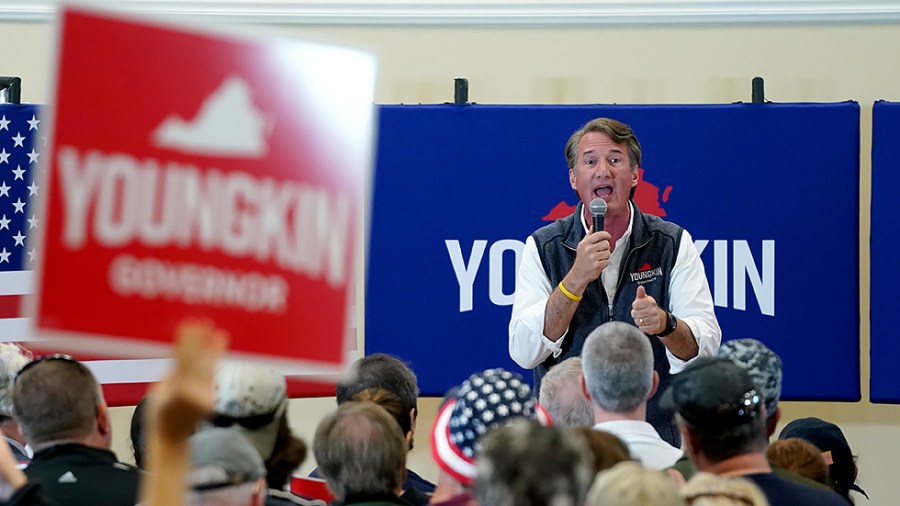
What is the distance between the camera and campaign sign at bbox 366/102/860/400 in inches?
176

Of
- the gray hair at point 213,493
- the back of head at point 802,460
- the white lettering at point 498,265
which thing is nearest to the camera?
the gray hair at point 213,493

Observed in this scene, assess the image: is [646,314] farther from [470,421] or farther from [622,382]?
[470,421]

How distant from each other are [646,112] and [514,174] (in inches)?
20.3

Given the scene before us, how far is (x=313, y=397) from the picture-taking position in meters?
5.00

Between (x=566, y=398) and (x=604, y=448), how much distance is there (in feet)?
2.64

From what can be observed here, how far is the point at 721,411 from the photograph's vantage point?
2.18 m

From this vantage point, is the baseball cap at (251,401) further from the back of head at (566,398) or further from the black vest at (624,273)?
the black vest at (624,273)

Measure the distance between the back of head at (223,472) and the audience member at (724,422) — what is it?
0.74m

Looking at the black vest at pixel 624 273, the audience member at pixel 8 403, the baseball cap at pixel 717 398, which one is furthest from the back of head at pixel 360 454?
the black vest at pixel 624 273

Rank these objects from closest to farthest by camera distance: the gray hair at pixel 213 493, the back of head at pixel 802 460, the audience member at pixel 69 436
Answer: the gray hair at pixel 213 493 → the audience member at pixel 69 436 → the back of head at pixel 802 460

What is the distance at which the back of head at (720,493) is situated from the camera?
5.80ft

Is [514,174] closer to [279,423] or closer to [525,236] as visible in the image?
[525,236]

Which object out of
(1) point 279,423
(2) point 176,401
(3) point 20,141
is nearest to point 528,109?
(3) point 20,141

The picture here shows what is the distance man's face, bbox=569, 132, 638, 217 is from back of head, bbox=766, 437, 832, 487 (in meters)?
1.03
